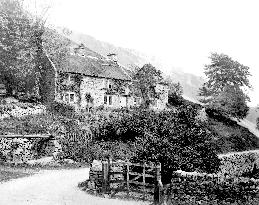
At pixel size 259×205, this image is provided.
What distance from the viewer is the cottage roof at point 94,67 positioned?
50.5 meters

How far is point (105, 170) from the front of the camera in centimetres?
1661

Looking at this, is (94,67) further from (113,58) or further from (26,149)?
(26,149)

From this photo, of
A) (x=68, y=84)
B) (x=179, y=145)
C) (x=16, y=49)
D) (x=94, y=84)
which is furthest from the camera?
(x=94, y=84)

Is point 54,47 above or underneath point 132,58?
underneath

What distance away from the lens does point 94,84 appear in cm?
5197

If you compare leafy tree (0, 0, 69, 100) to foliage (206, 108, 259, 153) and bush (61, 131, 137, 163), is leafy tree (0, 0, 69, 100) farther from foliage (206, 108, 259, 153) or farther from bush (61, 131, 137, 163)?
foliage (206, 108, 259, 153)

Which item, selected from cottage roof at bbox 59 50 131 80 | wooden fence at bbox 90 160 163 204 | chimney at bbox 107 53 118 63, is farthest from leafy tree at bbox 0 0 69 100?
wooden fence at bbox 90 160 163 204

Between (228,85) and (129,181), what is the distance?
51234mm

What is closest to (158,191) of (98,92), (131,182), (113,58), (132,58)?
(131,182)

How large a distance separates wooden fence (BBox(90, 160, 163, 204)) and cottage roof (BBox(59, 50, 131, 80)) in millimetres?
32935

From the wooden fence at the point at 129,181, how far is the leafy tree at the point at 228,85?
157ft

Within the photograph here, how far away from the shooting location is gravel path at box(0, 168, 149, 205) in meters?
15.0

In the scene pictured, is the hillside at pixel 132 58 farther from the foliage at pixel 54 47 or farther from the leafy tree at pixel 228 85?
the foliage at pixel 54 47

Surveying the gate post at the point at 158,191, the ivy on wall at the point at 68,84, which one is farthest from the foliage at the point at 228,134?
the gate post at the point at 158,191
